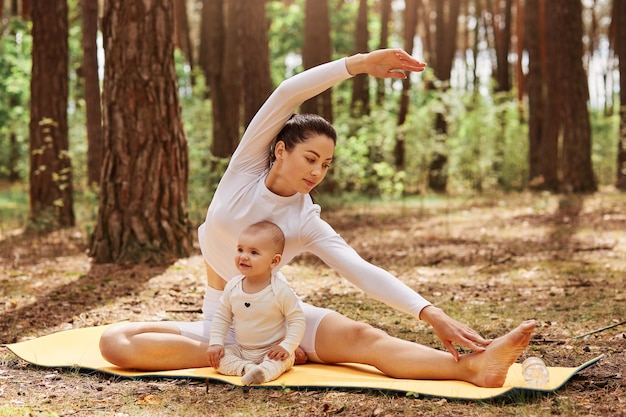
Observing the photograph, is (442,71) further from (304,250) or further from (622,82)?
(304,250)

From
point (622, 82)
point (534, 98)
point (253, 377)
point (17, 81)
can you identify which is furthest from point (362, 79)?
point (253, 377)

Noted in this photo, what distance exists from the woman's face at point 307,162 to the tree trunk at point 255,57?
26.7 feet

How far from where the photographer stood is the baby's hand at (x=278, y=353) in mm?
4031

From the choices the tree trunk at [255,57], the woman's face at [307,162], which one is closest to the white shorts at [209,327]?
the woman's face at [307,162]

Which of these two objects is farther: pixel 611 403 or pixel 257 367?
pixel 257 367

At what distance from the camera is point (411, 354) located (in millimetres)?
4031

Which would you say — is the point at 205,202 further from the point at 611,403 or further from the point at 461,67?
the point at 461,67

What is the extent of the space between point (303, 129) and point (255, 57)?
8583mm

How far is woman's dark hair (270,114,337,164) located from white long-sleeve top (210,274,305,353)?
711 millimetres

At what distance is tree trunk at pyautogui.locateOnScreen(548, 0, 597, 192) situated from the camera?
50.8 feet

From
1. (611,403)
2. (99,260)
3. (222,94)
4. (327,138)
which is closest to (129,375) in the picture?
(327,138)

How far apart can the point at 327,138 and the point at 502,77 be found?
75.8 ft

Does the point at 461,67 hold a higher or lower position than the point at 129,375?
higher

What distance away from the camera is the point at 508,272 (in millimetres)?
7844
